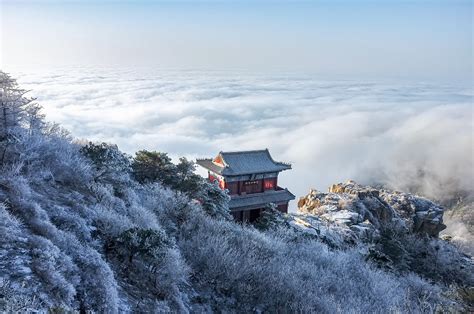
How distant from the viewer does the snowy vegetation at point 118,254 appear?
233 inches

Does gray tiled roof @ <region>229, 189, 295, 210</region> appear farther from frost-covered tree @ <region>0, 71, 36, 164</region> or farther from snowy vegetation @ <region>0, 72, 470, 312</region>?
frost-covered tree @ <region>0, 71, 36, 164</region>

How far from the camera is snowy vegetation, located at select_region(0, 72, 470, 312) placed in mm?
5914

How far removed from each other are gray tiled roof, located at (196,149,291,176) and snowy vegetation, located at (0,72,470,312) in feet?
60.4

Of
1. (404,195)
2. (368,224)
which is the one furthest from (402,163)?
(368,224)

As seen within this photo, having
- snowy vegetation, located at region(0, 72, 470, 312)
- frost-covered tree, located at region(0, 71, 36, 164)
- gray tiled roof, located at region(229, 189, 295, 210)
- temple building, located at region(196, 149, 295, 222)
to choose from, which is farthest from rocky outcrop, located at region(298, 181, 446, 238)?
frost-covered tree, located at region(0, 71, 36, 164)

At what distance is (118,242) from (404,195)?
35154mm

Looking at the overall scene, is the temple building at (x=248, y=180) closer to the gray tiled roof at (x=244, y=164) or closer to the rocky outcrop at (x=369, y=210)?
the gray tiled roof at (x=244, y=164)

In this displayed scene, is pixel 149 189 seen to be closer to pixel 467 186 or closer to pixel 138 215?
pixel 138 215

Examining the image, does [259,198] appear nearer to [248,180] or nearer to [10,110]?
[248,180]

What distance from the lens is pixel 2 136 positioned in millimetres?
9641

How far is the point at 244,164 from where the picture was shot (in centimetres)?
3441

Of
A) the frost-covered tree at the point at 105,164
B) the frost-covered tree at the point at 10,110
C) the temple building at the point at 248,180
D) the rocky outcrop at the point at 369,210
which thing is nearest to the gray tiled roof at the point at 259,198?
the temple building at the point at 248,180

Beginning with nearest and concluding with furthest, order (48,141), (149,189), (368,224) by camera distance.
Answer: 1. (48,141)
2. (149,189)
3. (368,224)

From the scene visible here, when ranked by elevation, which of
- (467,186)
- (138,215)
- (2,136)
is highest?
(2,136)
